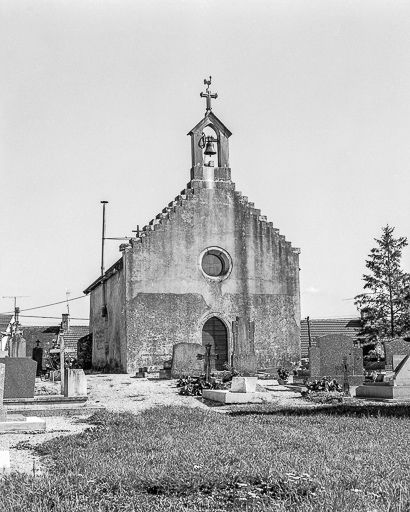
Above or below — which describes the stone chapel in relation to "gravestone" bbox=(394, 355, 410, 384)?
above

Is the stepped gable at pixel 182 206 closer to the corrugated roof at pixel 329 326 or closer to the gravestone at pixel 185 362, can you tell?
the gravestone at pixel 185 362

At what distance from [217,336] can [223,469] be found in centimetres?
2430

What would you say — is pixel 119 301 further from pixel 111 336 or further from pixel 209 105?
pixel 209 105

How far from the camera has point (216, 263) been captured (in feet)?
101

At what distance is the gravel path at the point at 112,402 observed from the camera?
7922 millimetres

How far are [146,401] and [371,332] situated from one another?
2316 centimetres

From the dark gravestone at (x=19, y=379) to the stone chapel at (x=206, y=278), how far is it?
1225 cm

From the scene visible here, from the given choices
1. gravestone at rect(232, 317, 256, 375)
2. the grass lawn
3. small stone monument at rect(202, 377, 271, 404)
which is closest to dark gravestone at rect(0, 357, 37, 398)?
small stone monument at rect(202, 377, 271, 404)

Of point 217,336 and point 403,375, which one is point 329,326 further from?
point 403,375

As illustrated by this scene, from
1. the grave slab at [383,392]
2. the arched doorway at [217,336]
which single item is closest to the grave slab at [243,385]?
the grave slab at [383,392]

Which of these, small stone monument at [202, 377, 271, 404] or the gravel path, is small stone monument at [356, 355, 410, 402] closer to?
the gravel path

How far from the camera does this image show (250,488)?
5.27 meters

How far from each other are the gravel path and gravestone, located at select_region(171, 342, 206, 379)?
1.42m

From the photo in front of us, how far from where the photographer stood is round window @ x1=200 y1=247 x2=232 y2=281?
30.6 metres
